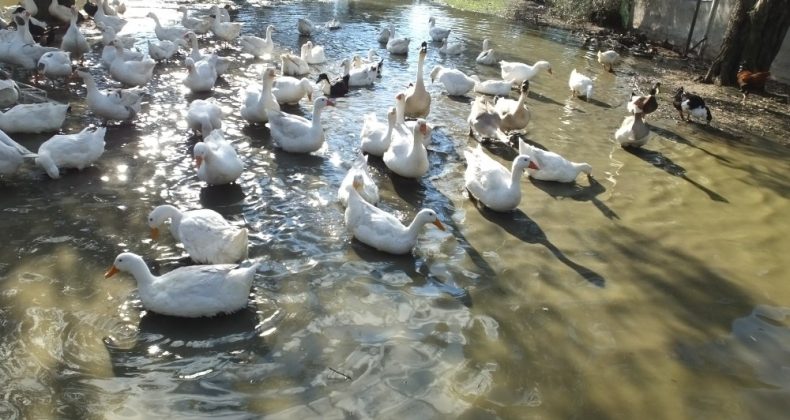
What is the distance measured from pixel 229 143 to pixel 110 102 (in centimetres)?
227

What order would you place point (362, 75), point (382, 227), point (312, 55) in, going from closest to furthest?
point (382, 227) < point (362, 75) < point (312, 55)

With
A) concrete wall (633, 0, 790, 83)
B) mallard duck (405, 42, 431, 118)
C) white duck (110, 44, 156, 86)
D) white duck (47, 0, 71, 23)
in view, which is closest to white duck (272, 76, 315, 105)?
mallard duck (405, 42, 431, 118)

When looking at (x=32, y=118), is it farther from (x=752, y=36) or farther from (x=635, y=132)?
(x=752, y=36)

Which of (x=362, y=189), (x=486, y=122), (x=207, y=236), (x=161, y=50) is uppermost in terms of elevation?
(x=161, y=50)

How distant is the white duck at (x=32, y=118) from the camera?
25.9 ft

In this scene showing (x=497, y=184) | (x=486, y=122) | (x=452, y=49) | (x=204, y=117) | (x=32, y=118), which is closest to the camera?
(x=497, y=184)

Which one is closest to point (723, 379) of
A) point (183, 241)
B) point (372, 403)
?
point (372, 403)

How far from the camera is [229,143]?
303 inches

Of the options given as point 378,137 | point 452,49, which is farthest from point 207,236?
point 452,49

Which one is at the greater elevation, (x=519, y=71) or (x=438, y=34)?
(x=438, y=34)

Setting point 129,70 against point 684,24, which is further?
point 684,24

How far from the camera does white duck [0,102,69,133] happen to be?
7.90m

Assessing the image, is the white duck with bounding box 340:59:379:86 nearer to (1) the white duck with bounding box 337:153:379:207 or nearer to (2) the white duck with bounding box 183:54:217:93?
(2) the white duck with bounding box 183:54:217:93

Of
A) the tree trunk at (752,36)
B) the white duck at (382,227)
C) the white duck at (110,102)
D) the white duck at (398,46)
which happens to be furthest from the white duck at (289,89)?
the tree trunk at (752,36)
